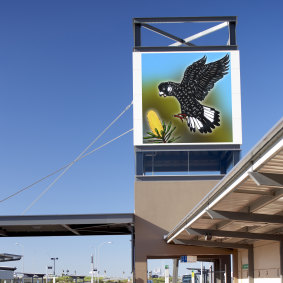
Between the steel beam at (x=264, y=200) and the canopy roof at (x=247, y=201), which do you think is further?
the steel beam at (x=264, y=200)

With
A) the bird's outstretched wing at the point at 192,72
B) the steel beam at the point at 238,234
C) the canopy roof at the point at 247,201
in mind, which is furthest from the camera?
the bird's outstretched wing at the point at 192,72

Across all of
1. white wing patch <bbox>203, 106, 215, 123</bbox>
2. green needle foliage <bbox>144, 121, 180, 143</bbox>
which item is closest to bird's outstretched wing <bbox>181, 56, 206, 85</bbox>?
white wing patch <bbox>203, 106, 215, 123</bbox>

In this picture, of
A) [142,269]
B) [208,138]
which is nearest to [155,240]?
[142,269]

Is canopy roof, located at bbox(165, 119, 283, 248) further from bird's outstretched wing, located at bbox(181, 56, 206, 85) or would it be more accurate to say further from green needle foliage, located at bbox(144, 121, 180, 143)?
bird's outstretched wing, located at bbox(181, 56, 206, 85)

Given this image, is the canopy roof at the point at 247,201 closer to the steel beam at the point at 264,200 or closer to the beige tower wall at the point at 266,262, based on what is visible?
the steel beam at the point at 264,200

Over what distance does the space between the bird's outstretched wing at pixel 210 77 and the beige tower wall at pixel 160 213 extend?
5326mm

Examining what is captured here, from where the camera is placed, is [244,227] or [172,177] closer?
[244,227]

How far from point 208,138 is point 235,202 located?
1642 cm

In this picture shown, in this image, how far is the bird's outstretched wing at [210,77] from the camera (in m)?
35.2

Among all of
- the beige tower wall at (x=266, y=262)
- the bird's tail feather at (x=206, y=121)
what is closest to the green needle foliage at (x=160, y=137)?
the bird's tail feather at (x=206, y=121)

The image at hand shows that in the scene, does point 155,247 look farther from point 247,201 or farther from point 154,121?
point 247,201

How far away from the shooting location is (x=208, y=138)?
112ft

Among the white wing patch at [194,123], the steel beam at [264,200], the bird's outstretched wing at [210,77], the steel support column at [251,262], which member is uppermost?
the bird's outstretched wing at [210,77]

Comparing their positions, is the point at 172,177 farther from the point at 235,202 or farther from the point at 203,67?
the point at 235,202
